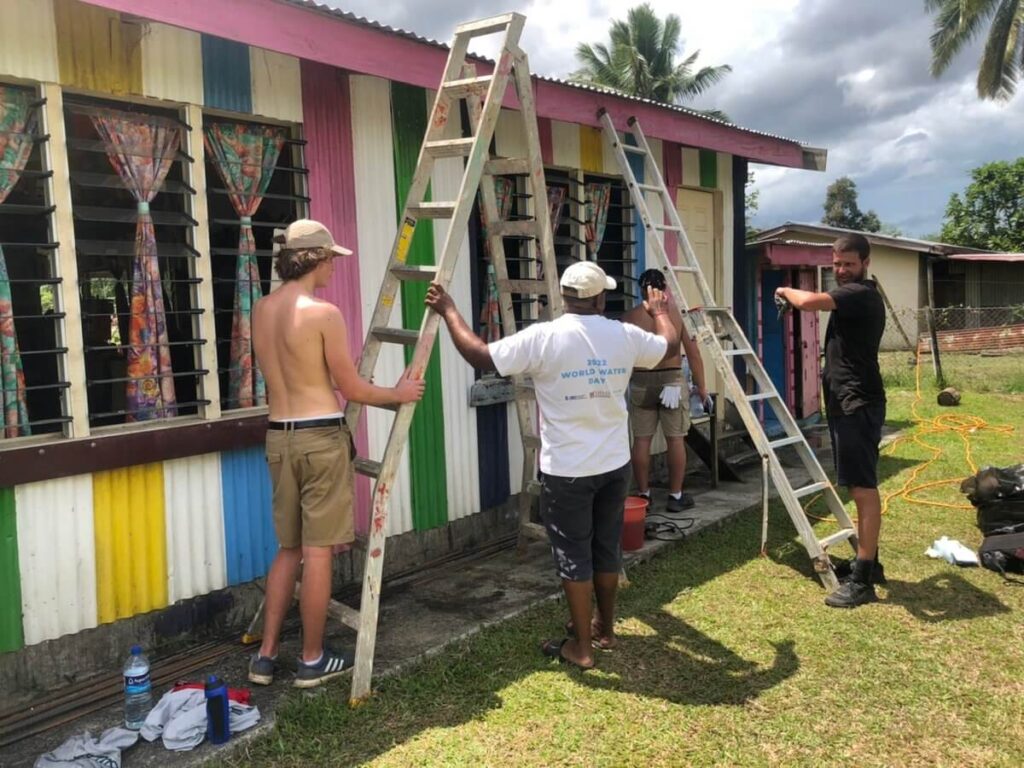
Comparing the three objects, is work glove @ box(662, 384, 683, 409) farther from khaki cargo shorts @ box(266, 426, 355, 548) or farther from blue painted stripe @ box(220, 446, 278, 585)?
khaki cargo shorts @ box(266, 426, 355, 548)

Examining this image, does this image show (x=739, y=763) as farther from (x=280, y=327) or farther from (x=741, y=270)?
(x=741, y=270)

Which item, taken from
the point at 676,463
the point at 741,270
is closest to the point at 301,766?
the point at 676,463

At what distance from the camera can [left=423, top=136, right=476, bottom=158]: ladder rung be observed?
3.75 metres

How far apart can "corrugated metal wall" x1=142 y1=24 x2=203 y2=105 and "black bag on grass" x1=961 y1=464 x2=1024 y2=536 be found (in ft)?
17.8

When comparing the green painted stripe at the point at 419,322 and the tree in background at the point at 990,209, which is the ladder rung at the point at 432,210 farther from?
the tree in background at the point at 990,209

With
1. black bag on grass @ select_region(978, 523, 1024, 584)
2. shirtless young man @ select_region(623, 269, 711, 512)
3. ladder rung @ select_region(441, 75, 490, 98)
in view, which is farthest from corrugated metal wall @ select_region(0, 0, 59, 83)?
black bag on grass @ select_region(978, 523, 1024, 584)

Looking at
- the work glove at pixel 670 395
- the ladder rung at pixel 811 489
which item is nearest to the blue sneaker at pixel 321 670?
the ladder rung at pixel 811 489

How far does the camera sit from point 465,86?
3883 millimetres

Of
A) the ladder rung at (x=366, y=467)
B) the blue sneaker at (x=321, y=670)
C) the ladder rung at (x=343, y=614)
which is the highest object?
the ladder rung at (x=366, y=467)

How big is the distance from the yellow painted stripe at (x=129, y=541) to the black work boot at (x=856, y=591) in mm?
3569

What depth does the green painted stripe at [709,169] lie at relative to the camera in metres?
7.80

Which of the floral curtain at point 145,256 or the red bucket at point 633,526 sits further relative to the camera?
the red bucket at point 633,526

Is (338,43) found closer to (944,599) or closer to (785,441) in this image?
(785,441)

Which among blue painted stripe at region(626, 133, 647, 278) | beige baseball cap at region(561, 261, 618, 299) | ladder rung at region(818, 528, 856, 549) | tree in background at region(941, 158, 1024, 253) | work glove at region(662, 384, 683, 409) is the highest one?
tree in background at region(941, 158, 1024, 253)
